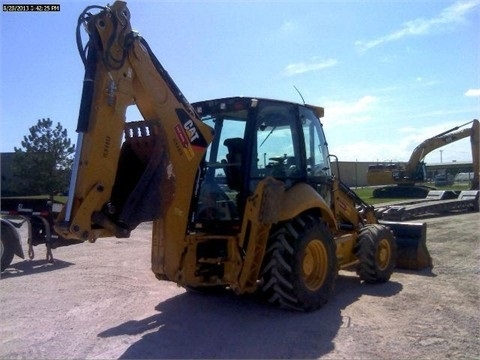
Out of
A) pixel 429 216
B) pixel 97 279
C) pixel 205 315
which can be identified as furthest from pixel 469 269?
pixel 429 216

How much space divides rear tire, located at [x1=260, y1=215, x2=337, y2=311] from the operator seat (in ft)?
2.58

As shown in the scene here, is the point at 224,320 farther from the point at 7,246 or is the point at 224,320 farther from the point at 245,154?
the point at 7,246

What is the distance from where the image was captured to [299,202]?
6023 millimetres

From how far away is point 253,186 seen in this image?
6047 millimetres

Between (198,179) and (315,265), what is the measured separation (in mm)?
1970

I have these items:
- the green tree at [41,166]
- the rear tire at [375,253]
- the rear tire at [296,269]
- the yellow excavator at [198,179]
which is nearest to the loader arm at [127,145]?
the yellow excavator at [198,179]

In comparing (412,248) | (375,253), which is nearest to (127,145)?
(375,253)

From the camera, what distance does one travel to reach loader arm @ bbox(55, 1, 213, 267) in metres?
4.80

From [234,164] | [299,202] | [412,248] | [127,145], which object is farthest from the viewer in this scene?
[412,248]

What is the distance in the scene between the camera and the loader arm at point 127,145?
15.8ft

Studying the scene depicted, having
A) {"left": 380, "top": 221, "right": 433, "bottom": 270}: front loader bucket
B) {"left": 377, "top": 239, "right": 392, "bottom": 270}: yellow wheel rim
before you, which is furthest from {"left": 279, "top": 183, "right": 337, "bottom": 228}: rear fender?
{"left": 380, "top": 221, "right": 433, "bottom": 270}: front loader bucket

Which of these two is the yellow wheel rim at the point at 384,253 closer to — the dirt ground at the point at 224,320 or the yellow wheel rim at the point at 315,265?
the dirt ground at the point at 224,320

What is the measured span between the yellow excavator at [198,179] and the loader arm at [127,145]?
0.04 feet

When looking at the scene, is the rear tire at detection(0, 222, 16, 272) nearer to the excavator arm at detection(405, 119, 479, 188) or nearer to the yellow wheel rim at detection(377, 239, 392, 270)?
the yellow wheel rim at detection(377, 239, 392, 270)
